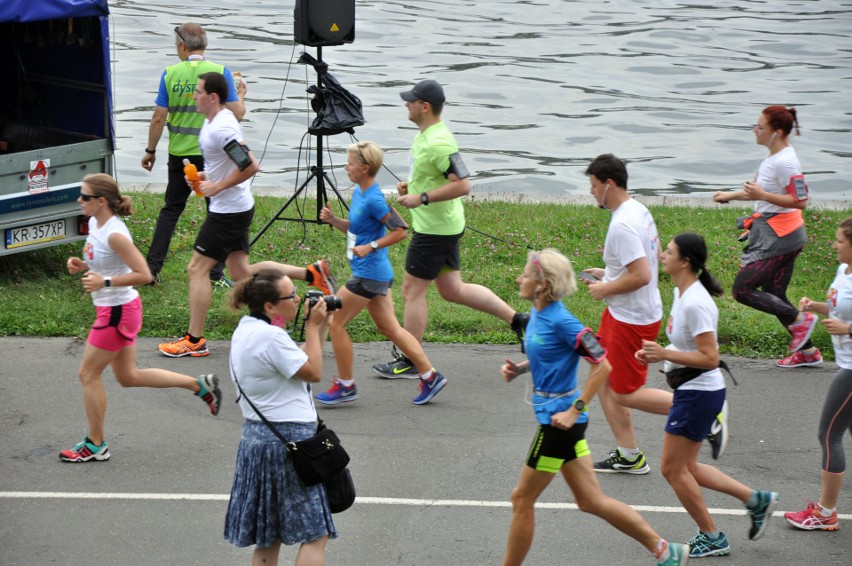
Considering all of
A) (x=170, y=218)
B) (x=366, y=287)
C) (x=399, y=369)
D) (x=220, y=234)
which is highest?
(x=220, y=234)

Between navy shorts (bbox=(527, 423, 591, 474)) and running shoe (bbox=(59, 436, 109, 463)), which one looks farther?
running shoe (bbox=(59, 436, 109, 463))

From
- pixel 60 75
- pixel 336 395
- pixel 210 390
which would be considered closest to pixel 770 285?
pixel 336 395

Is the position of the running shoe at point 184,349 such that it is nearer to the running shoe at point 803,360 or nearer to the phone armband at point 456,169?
the phone armband at point 456,169

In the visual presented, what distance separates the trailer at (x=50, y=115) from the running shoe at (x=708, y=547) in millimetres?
6457

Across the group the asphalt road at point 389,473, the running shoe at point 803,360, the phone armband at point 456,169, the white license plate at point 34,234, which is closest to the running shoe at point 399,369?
the asphalt road at point 389,473

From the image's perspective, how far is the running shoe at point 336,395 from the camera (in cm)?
790

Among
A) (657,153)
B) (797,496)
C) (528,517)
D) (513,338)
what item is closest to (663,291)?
(513,338)

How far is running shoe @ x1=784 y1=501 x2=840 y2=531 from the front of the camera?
612 cm

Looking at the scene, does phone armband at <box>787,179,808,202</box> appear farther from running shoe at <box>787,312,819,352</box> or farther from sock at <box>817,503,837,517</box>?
sock at <box>817,503,837,517</box>

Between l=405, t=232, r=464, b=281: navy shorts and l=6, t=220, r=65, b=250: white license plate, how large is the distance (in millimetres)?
3667

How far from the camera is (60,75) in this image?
11.5m

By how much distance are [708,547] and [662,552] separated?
1.90 feet

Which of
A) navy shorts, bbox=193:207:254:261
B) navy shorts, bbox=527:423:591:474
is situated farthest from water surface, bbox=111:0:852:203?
navy shorts, bbox=527:423:591:474

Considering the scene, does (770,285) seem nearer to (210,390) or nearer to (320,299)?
(210,390)
